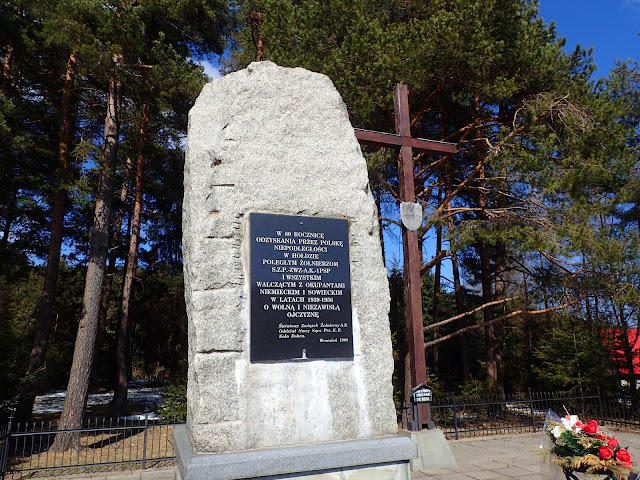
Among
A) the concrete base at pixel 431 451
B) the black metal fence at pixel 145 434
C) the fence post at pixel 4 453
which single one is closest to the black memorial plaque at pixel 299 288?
the concrete base at pixel 431 451

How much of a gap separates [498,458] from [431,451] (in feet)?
5.12

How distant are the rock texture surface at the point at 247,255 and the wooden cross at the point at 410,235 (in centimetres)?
380

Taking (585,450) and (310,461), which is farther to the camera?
(585,450)

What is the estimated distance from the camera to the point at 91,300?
10625 millimetres

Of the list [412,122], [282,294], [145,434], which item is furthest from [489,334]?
[282,294]

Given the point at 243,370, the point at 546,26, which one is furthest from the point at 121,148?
the point at 546,26

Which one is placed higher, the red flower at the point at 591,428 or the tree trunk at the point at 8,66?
the tree trunk at the point at 8,66

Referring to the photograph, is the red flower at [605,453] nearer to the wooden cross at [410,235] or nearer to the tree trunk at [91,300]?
the wooden cross at [410,235]

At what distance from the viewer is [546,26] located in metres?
13.0

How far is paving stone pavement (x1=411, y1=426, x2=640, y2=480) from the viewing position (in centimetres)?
680

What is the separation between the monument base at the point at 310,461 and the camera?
3.05 metres

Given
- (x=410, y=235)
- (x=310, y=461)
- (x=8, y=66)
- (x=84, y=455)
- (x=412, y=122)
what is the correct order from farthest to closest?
(x=8, y=66) < (x=412, y=122) < (x=84, y=455) < (x=410, y=235) < (x=310, y=461)

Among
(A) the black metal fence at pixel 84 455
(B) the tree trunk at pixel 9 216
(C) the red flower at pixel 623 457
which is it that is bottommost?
(A) the black metal fence at pixel 84 455

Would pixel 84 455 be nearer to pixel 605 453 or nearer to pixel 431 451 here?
pixel 431 451
